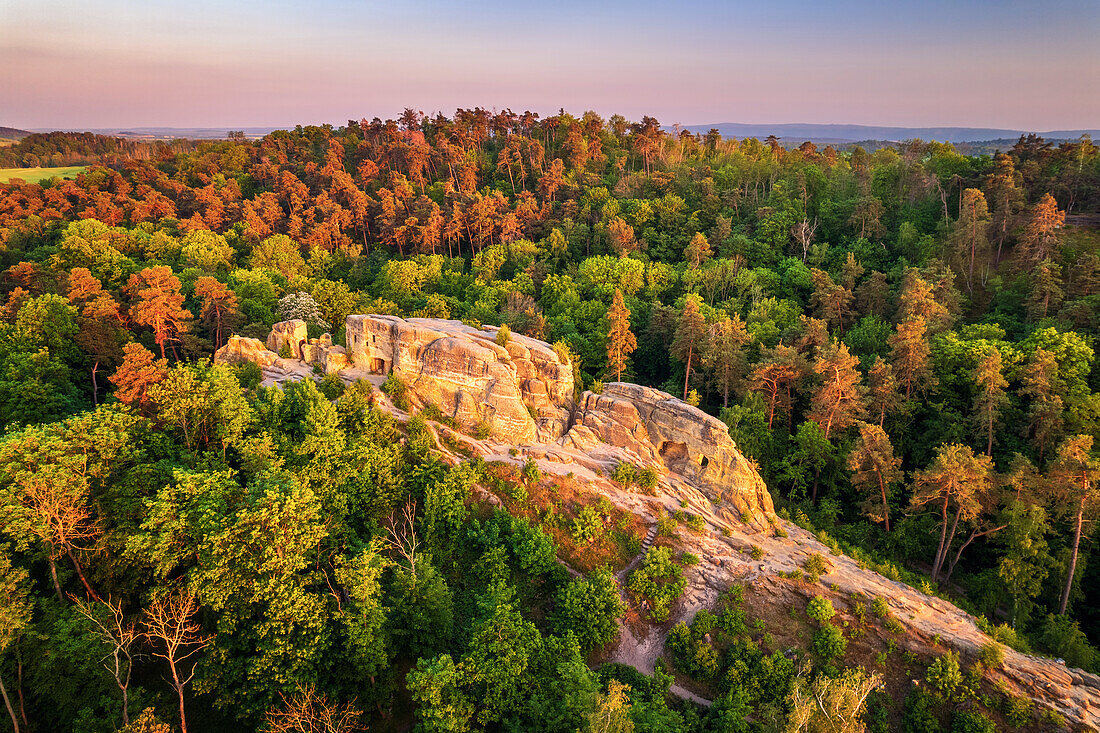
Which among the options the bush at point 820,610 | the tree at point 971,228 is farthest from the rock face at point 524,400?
the tree at point 971,228

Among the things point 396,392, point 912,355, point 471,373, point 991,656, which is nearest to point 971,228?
point 912,355

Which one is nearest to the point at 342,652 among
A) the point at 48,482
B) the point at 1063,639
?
the point at 48,482

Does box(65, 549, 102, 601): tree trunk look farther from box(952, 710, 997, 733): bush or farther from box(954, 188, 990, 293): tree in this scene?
box(954, 188, 990, 293): tree

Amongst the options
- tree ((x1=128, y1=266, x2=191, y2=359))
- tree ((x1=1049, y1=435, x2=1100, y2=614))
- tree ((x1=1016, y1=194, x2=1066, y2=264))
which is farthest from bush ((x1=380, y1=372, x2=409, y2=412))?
tree ((x1=1016, y1=194, x2=1066, y2=264))

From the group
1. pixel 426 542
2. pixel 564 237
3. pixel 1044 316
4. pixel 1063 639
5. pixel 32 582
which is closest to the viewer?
pixel 32 582

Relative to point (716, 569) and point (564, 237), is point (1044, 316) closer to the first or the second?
point (716, 569)

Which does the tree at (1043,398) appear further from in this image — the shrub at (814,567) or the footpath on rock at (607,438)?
the shrub at (814,567)

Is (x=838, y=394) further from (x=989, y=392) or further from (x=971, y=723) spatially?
(x=971, y=723)
